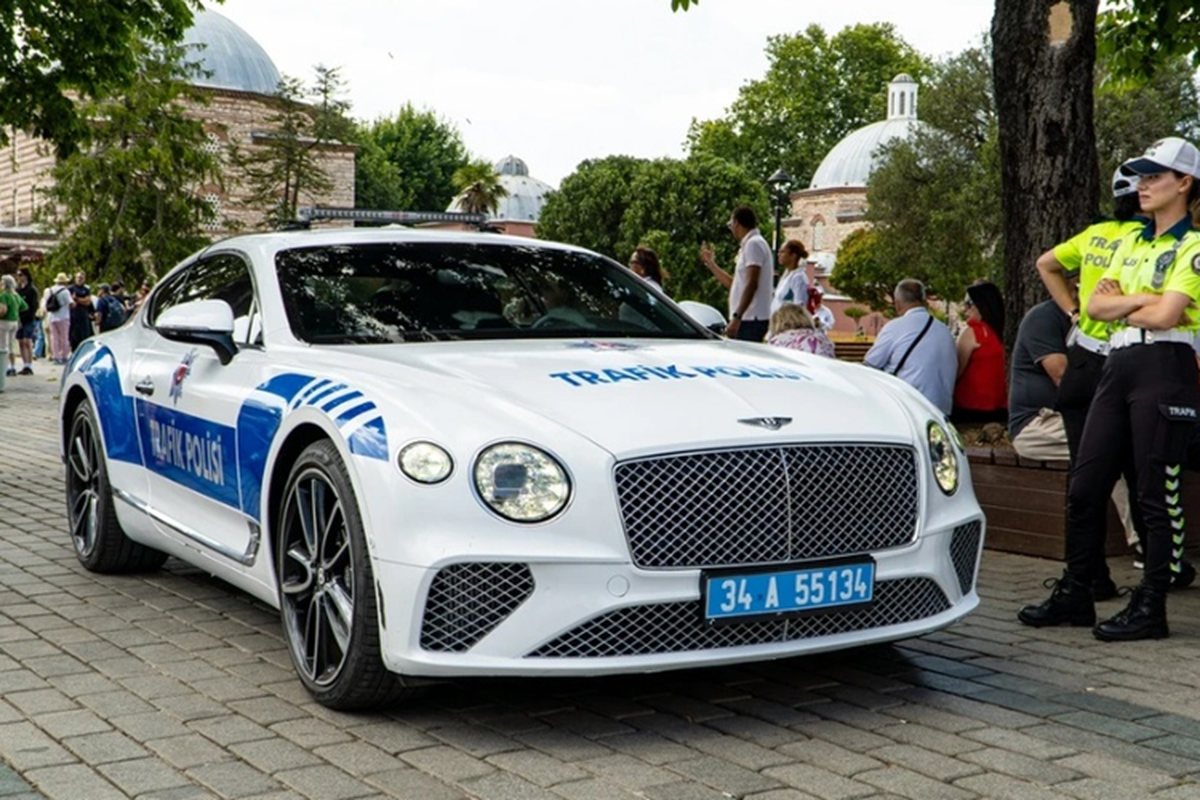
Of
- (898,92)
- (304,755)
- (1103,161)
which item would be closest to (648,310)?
(304,755)

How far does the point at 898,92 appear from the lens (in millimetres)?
101438

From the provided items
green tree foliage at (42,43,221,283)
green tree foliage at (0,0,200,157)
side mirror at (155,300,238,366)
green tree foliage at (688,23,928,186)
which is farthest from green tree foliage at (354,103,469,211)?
side mirror at (155,300,238,366)

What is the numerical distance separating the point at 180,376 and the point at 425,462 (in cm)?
216

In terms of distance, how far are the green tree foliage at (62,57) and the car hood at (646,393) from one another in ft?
43.7

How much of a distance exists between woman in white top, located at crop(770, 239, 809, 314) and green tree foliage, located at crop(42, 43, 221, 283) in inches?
985

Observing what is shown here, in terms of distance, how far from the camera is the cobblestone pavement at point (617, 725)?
4.21m

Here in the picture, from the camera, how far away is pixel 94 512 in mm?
7469

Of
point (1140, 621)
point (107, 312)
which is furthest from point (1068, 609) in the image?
point (107, 312)

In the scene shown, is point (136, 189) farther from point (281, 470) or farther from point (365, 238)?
point (281, 470)

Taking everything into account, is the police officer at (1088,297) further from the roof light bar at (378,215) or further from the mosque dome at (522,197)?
the mosque dome at (522,197)

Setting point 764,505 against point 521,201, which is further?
point 521,201

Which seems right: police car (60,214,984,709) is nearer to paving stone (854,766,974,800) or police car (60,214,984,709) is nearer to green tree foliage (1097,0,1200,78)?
paving stone (854,766,974,800)

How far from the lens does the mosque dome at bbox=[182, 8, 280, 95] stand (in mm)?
83312

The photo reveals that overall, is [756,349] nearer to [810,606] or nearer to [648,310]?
[648,310]
